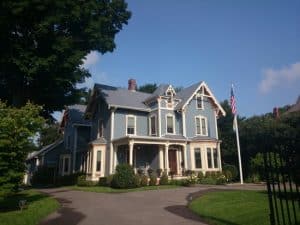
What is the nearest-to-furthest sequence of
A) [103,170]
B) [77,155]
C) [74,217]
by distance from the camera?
1. [74,217]
2. [103,170]
3. [77,155]

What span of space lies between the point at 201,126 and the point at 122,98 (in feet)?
32.3

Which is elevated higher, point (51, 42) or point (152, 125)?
point (51, 42)

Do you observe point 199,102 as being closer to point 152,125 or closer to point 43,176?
point 152,125

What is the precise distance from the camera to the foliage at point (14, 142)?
13.1m

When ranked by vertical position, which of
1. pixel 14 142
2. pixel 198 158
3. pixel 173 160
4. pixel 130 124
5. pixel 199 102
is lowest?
pixel 14 142

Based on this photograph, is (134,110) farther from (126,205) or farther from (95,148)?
(126,205)

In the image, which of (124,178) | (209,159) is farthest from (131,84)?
(124,178)

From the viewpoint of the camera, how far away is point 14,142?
44.9ft

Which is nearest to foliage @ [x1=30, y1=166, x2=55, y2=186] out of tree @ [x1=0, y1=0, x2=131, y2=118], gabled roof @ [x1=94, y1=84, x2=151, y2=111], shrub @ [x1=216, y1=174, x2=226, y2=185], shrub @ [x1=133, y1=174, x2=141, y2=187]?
tree @ [x1=0, y1=0, x2=131, y2=118]

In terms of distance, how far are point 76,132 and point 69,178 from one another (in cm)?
662

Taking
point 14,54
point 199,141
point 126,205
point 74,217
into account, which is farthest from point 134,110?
point 74,217

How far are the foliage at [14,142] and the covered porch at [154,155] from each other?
1429 centimetres

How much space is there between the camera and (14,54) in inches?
862

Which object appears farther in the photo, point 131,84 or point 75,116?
point 75,116
